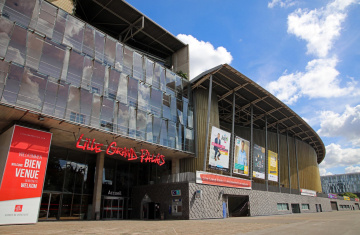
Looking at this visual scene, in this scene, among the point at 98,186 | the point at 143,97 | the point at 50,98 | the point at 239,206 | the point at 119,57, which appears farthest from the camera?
the point at 239,206

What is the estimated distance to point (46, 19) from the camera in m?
21.0

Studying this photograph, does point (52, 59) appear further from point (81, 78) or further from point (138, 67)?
point (138, 67)

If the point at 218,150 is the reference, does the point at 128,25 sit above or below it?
above

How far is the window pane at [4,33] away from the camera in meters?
18.0

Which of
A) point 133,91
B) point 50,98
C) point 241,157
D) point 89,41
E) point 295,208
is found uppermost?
point 89,41

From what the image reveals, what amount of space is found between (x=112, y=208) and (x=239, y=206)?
57.8ft

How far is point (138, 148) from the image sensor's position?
90.5 feet

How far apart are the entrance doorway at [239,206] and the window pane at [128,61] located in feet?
67.7

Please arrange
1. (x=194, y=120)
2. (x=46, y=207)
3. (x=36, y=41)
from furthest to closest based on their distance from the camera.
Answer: (x=194, y=120) → (x=46, y=207) → (x=36, y=41)

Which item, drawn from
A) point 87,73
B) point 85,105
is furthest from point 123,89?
point 85,105

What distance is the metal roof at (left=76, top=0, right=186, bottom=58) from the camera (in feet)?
103

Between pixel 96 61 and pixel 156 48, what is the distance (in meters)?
17.5

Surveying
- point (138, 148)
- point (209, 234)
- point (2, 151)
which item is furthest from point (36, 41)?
point (209, 234)

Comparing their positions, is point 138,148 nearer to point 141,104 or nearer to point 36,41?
point 141,104
